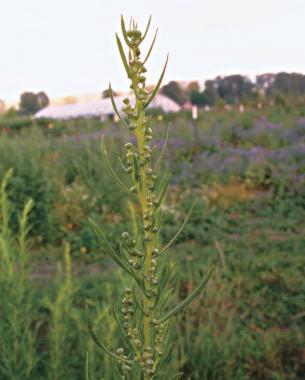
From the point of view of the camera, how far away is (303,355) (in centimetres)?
411

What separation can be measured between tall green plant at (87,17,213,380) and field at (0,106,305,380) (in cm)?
5

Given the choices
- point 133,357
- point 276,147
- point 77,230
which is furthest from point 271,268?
point 276,147

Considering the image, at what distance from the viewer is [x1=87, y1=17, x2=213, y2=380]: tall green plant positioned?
69cm

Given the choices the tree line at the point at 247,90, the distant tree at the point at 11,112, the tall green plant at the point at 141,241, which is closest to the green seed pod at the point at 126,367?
the tall green plant at the point at 141,241

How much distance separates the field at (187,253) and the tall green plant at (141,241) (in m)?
0.05

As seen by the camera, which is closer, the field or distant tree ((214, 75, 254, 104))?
the field

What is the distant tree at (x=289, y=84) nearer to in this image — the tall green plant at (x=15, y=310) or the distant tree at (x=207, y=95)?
the distant tree at (x=207, y=95)

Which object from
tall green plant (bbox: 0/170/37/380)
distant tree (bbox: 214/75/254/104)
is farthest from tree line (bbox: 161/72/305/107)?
tall green plant (bbox: 0/170/37/380)

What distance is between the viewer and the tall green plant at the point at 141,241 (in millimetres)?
693

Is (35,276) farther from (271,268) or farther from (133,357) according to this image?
(133,357)

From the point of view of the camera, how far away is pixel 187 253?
7402 millimetres

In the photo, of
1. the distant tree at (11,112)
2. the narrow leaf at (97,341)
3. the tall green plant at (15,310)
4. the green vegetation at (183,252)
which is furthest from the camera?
the distant tree at (11,112)

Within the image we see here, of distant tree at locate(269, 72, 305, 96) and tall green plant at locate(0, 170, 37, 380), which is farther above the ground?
tall green plant at locate(0, 170, 37, 380)

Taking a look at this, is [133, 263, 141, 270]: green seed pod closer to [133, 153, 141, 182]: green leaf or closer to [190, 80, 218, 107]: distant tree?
[133, 153, 141, 182]: green leaf
